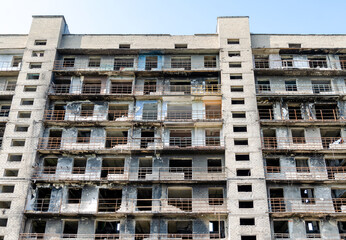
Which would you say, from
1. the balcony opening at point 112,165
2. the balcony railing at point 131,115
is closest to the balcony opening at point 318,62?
the balcony railing at point 131,115

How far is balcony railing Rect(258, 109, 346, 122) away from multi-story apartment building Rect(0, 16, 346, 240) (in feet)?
0.61

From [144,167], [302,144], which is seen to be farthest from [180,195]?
[302,144]

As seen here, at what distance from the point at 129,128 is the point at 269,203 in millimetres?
13673

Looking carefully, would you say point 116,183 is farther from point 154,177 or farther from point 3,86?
point 3,86

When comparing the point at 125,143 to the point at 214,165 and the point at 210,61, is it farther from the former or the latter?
the point at 210,61

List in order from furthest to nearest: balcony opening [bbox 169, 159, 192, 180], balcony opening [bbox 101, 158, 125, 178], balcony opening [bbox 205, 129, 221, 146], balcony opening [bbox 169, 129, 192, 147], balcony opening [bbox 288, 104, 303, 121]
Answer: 1. balcony opening [bbox 288, 104, 303, 121]
2. balcony opening [bbox 169, 129, 192, 147]
3. balcony opening [bbox 205, 129, 221, 146]
4. balcony opening [bbox 101, 158, 125, 178]
5. balcony opening [bbox 169, 159, 192, 180]

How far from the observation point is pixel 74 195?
125 feet

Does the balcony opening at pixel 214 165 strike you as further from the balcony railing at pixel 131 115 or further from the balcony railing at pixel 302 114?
the balcony railing at pixel 302 114

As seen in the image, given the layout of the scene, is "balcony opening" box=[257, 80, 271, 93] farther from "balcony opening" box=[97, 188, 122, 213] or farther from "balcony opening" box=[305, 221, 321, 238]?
"balcony opening" box=[97, 188, 122, 213]

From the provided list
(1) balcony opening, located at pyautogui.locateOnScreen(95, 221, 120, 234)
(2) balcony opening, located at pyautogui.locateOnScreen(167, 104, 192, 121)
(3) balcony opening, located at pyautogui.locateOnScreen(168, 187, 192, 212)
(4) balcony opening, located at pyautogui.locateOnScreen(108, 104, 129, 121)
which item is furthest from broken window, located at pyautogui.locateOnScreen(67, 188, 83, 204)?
(2) balcony opening, located at pyautogui.locateOnScreen(167, 104, 192, 121)

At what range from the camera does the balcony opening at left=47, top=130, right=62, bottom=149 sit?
128 feet

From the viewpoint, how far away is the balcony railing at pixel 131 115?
39969mm

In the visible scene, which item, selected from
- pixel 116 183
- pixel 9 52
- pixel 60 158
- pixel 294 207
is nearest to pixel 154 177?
pixel 116 183

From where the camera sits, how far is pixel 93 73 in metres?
42.2
